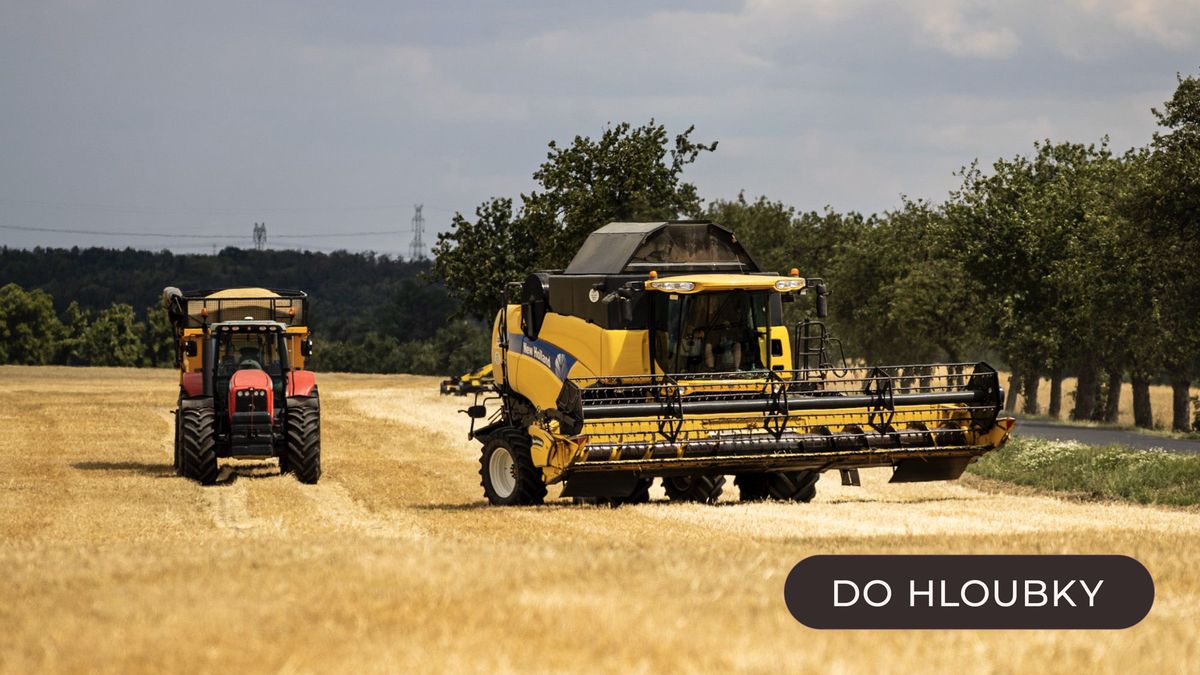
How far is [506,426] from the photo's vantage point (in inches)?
749

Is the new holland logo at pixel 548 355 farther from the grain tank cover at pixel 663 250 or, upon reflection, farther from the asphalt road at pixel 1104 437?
the asphalt road at pixel 1104 437

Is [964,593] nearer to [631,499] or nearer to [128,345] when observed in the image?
[631,499]

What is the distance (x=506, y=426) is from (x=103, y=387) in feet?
176

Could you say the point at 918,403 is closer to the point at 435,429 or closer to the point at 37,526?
the point at 37,526

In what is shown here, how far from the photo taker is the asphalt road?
3656cm

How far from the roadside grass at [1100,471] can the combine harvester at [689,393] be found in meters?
3.80

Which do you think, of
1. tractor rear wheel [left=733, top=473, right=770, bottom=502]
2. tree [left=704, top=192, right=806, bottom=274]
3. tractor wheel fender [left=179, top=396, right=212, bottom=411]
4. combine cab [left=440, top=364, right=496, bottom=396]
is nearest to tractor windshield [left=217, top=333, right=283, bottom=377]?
tractor wheel fender [left=179, top=396, right=212, bottom=411]

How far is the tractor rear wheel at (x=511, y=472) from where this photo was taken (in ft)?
57.9

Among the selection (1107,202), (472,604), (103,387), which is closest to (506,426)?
(472,604)

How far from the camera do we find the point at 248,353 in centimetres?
2377

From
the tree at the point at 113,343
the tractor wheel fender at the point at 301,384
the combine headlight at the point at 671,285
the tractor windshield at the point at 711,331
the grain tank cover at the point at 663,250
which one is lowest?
the tree at the point at 113,343

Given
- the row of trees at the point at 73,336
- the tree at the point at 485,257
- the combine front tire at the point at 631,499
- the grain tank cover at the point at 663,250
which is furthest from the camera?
the row of trees at the point at 73,336

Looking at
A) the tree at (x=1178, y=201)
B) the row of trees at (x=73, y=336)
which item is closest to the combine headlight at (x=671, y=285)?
the tree at (x=1178, y=201)

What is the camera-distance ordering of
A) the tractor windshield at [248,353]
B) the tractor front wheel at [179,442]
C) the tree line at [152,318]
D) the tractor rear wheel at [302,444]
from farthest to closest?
the tree line at [152,318] < the tractor windshield at [248,353] < the tractor rear wheel at [302,444] < the tractor front wheel at [179,442]
